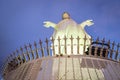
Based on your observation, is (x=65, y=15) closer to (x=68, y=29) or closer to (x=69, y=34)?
(x=68, y=29)

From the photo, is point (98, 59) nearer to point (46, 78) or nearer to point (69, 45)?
point (69, 45)

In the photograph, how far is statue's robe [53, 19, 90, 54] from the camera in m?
14.5

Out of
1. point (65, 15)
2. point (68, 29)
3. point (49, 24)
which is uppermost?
point (65, 15)

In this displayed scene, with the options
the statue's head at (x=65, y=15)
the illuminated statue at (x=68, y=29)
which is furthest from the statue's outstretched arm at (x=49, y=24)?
the statue's head at (x=65, y=15)

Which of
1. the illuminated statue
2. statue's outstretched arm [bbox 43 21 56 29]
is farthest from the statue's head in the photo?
statue's outstretched arm [bbox 43 21 56 29]

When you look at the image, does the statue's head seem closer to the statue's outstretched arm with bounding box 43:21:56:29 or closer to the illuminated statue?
the illuminated statue

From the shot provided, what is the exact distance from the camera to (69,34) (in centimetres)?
1581

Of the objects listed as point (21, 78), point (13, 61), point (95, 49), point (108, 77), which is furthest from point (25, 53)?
point (108, 77)

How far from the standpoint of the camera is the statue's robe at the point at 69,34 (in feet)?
47.5

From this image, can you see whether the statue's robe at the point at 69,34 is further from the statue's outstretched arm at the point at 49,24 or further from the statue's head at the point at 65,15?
the statue's head at the point at 65,15

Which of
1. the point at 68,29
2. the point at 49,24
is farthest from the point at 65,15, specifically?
the point at 68,29

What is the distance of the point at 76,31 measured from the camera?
52.9ft

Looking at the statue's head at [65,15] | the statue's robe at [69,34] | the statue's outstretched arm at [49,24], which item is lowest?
the statue's robe at [69,34]

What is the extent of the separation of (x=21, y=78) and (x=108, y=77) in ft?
12.2
